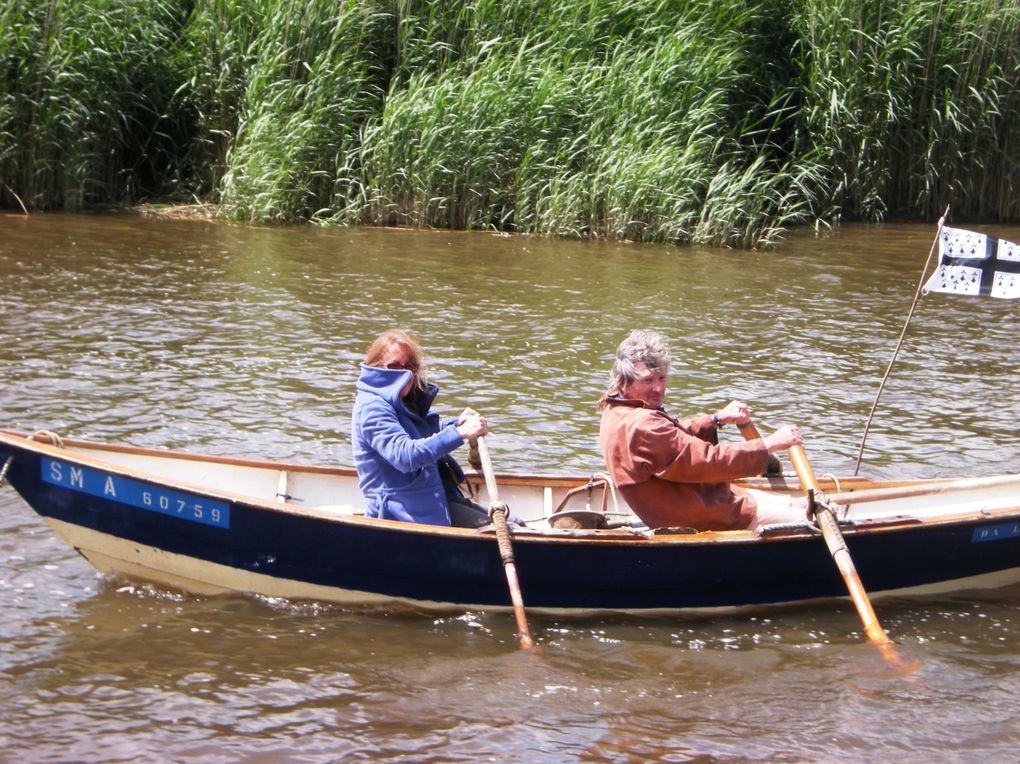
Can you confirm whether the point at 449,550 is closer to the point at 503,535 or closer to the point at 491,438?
the point at 503,535

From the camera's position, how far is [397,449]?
557cm

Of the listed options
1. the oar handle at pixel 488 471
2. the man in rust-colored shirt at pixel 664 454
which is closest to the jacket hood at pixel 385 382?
the oar handle at pixel 488 471

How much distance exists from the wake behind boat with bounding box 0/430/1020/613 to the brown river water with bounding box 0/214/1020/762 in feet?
0.33

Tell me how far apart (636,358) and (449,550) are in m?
1.11

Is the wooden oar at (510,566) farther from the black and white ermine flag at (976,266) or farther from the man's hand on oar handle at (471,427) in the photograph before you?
the black and white ermine flag at (976,266)

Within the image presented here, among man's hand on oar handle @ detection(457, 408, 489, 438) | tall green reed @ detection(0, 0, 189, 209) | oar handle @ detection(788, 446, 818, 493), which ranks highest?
tall green reed @ detection(0, 0, 189, 209)

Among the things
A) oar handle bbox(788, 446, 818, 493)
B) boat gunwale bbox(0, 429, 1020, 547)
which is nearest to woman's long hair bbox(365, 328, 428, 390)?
boat gunwale bbox(0, 429, 1020, 547)

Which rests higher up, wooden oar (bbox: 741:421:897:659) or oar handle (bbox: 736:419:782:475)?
oar handle (bbox: 736:419:782:475)

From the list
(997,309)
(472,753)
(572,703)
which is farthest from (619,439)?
(997,309)

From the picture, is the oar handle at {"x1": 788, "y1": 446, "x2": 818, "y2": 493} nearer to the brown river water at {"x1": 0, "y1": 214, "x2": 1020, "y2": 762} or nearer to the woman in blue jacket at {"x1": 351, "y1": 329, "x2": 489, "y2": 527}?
the brown river water at {"x1": 0, "y1": 214, "x2": 1020, "y2": 762}

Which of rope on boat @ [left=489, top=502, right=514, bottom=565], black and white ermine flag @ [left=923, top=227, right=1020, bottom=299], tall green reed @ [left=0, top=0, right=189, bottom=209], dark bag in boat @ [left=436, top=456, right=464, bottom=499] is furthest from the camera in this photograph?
tall green reed @ [left=0, top=0, right=189, bottom=209]

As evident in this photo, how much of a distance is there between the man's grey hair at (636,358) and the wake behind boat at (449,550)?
25.6 inches

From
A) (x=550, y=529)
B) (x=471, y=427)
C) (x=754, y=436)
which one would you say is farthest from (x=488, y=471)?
(x=754, y=436)

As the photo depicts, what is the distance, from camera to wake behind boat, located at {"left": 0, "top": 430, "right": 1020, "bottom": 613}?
18.3ft
